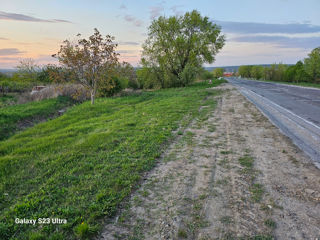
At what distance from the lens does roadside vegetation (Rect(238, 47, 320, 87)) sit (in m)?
37.6

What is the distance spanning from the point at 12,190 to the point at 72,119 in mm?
6025

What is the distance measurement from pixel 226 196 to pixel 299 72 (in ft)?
178

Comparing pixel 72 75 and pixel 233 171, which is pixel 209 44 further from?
pixel 233 171

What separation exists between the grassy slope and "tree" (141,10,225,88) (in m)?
23.1

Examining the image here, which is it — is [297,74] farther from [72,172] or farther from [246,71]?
[72,172]

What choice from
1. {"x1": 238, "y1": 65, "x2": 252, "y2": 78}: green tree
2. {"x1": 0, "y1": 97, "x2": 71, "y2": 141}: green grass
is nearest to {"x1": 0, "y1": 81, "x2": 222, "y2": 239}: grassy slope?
{"x1": 0, "y1": 97, "x2": 71, "y2": 141}: green grass

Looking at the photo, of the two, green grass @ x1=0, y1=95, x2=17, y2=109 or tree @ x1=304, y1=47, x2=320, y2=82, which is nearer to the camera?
green grass @ x1=0, y1=95, x2=17, y2=109

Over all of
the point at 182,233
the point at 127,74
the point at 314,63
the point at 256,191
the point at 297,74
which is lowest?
the point at 182,233

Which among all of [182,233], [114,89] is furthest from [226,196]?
[114,89]

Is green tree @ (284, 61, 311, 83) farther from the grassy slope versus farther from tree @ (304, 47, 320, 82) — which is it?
the grassy slope

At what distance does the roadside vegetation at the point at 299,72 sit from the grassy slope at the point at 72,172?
2814cm

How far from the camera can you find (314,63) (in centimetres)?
3747

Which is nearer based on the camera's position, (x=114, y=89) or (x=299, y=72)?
(x=114, y=89)

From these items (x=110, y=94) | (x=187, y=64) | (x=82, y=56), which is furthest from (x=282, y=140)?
(x=187, y=64)
